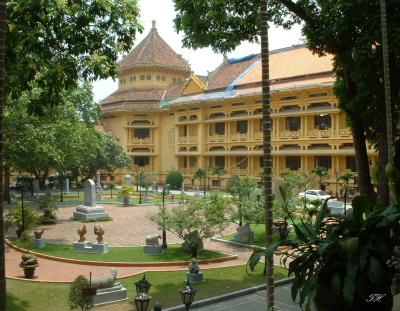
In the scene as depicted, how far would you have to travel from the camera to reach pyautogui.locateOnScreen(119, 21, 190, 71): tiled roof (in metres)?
52.4

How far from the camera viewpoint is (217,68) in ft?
149

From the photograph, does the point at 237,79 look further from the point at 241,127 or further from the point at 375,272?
the point at 375,272

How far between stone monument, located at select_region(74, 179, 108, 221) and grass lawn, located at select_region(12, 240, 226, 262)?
6378 mm

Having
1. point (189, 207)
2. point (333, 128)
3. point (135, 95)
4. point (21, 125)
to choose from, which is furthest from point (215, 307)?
point (135, 95)

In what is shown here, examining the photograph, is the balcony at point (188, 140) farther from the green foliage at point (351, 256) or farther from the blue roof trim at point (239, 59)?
the green foliage at point (351, 256)

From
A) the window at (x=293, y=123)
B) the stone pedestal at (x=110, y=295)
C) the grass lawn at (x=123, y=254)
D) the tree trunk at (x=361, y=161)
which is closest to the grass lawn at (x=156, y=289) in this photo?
the stone pedestal at (x=110, y=295)

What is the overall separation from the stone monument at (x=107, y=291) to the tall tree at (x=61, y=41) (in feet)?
13.6

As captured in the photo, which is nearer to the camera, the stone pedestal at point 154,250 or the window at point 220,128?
the stone pedestal at point 154,250

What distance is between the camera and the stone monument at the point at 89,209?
24158 millimetres

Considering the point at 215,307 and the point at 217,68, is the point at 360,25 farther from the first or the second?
the point at 217,68

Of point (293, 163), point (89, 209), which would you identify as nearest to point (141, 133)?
point (293, 163)

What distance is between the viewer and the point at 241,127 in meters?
41.6

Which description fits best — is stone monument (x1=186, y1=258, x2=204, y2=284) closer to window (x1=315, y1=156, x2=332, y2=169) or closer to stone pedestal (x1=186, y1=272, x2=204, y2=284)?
stone pedestal (x1=186, y1=272, x2=204, y2=284)

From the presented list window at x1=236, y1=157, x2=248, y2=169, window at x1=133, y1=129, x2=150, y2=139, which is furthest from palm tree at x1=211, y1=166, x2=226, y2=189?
window at x1=133, y1=129, x2=150, y2=139
